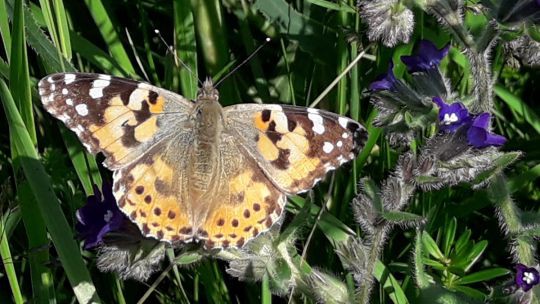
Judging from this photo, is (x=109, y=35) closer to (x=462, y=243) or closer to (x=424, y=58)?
(x=424, y=58)

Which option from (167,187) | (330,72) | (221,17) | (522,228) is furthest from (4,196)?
(522,228)

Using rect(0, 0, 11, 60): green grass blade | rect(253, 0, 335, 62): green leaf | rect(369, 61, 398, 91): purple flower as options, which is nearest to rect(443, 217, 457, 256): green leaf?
rect(369, 61, 398, 91): purple flower

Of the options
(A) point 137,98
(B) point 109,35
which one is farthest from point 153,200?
(B) point 109,35

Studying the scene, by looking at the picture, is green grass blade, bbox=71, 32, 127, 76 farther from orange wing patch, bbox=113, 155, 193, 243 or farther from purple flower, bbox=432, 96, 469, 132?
purple flower, bbox=432, 96, 469, 132

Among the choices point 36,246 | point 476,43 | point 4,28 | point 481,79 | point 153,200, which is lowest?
point 36,246

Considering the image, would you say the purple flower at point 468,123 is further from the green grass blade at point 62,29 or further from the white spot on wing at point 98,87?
the green grass blade at point 62,29

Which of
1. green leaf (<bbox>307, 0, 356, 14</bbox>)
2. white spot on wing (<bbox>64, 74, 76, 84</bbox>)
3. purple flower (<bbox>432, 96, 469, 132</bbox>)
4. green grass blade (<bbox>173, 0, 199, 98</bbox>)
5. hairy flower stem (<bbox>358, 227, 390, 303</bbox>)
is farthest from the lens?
green grass blade (<bbox>173, 0, 199, 98</bbox>)
